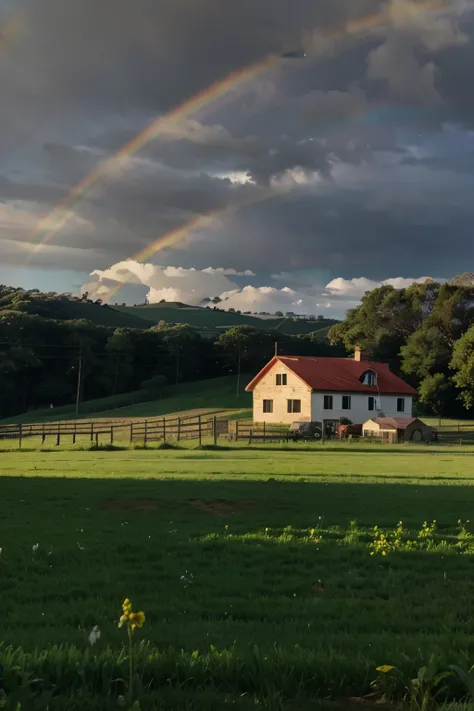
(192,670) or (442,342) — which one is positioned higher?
(442,342)

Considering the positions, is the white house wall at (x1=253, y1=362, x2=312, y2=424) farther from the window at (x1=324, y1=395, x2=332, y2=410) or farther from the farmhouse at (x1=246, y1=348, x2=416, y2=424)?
the window at (x1=324, y1=395, x2=332, y2=410)

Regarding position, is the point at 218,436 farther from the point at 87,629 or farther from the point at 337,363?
the point at 87,629

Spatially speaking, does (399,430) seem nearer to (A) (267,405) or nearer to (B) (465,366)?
(B) (465,366)

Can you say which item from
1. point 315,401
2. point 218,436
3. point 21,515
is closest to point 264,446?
point 218,436

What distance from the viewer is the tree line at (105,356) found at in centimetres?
10675

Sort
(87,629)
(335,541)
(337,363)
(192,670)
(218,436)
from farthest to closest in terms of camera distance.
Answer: (337,363)
(218,436)
(335,541)
(87,629)
(192,670)

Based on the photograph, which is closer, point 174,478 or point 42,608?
point 42,608

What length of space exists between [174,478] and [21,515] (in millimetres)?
8971

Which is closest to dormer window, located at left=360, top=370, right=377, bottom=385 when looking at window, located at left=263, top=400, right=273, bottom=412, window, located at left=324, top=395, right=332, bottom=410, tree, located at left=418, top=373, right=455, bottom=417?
window, located at left=324, top=395, right=332, bottom=410

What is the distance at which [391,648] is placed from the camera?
5.84 m

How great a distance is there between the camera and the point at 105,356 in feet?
368

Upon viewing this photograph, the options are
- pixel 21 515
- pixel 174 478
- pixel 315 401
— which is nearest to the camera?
pixel 21 515

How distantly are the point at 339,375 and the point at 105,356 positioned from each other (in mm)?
45369

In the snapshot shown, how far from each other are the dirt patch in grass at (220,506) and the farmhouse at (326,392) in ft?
193
